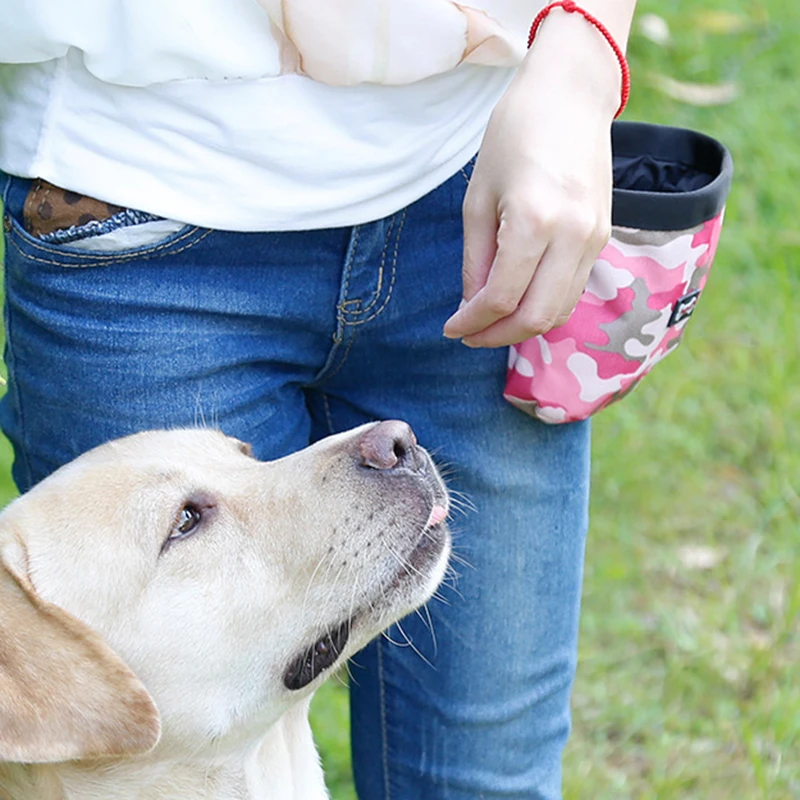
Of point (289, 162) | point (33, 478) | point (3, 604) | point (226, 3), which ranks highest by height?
point (226, 3)

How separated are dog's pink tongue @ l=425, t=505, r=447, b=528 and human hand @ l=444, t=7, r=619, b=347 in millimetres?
324

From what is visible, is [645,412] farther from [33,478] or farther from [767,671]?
[33,478]

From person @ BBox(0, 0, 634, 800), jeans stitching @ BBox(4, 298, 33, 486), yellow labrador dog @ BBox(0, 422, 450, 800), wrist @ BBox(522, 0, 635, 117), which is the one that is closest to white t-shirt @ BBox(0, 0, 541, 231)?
person @ BBox(0, 0, 634, 800)

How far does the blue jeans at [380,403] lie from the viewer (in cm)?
170

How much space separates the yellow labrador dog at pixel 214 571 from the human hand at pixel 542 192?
331mm

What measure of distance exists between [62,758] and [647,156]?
1200mm

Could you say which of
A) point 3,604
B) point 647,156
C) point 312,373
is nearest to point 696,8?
point 647,156

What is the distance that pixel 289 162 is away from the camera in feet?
5.36

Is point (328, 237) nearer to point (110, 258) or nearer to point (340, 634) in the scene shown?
point (110, 258)

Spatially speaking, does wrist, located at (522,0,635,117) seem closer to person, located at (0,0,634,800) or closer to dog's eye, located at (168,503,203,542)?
person, located at (0,0,634,800)

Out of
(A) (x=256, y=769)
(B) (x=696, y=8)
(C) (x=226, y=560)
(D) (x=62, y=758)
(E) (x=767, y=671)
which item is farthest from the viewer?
(B) (x=696, y=8)

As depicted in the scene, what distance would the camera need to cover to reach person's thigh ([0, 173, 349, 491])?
1.67 meters

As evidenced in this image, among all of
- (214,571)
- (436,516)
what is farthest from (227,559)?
(436,516)

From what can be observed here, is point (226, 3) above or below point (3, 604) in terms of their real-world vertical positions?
above
